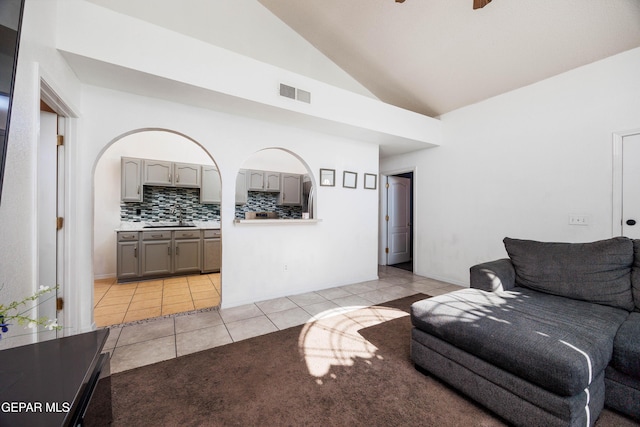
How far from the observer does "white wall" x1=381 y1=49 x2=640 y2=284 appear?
9.34 feet

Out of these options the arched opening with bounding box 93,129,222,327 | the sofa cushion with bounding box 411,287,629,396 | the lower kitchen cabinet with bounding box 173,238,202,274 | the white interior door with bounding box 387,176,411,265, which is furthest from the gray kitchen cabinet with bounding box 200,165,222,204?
the sofa cushion with bounding box 411,287,629,396

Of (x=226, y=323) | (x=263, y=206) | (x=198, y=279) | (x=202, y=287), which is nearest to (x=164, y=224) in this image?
(x=198, y=279)

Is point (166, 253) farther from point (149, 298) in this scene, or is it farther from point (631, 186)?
point (631, 186)

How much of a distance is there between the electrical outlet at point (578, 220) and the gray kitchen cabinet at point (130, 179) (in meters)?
6.42

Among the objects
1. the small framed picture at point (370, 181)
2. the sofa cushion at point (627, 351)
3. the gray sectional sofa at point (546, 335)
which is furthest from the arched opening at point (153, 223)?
the sofa cushion at point (627, 351)

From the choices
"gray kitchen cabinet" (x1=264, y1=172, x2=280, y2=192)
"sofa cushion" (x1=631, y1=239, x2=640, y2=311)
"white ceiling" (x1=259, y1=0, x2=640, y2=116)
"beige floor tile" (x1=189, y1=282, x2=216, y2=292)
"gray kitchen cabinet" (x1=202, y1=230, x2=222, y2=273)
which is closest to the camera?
"sofa cushion" (x1=631, y1=239, x2=640, y2=311)

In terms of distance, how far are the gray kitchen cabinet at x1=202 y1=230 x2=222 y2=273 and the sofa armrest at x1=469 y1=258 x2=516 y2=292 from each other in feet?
14.0

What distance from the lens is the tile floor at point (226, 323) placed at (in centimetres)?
223

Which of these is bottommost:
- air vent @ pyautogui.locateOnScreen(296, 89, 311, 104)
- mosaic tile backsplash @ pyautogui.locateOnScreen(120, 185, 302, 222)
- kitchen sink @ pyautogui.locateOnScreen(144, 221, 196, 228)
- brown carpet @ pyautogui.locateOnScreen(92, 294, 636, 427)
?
brown carpet @ pyautogui.locateOnScreen(92, 294, 636, 427)

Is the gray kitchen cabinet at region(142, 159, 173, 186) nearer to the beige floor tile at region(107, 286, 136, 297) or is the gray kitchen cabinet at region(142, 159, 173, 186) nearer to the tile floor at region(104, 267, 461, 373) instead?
the beige floor tile at region(107, 286, 136, 297)

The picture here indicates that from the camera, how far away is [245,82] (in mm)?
2795

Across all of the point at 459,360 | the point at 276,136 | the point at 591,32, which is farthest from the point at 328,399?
the point at 591,32

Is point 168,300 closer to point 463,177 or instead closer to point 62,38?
point 62,38

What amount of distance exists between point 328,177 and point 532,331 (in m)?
3.00
